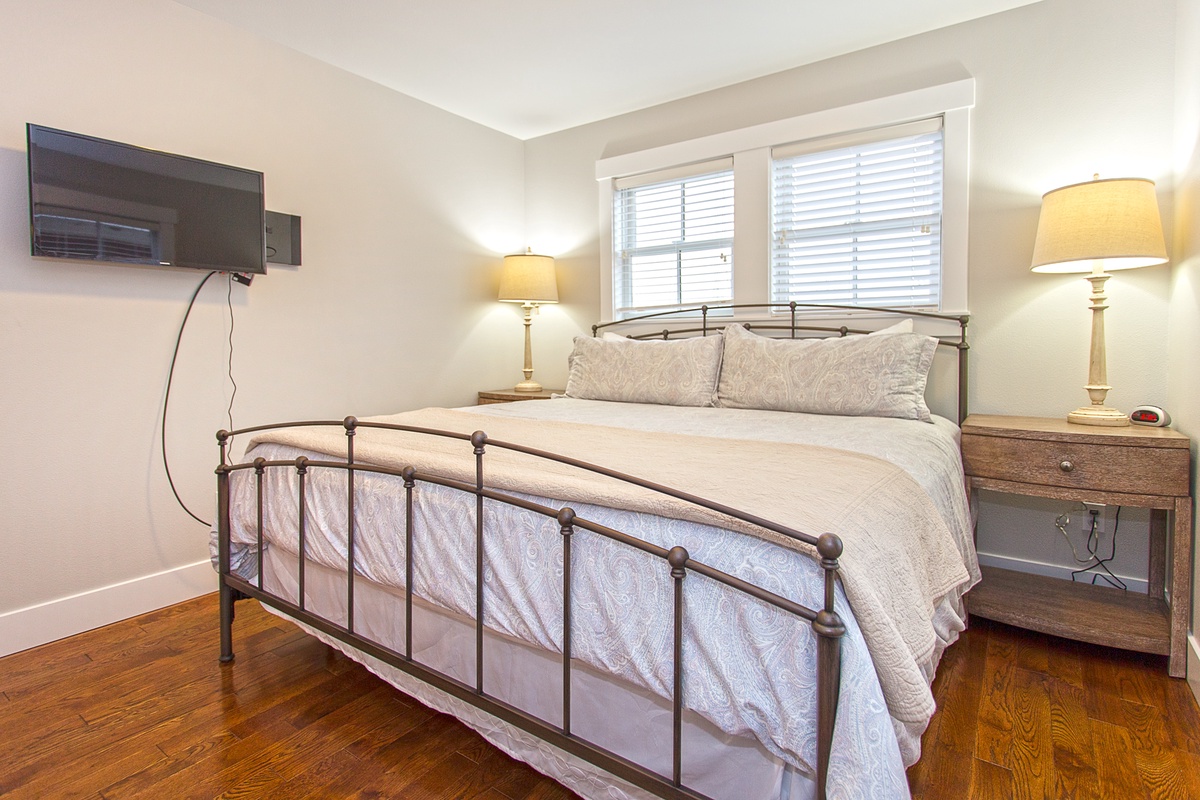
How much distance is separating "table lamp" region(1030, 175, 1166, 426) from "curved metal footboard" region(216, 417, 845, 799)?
190 centimetres

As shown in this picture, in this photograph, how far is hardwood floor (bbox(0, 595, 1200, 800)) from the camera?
4.77 ft

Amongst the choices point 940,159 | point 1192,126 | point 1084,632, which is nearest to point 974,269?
point 940,159

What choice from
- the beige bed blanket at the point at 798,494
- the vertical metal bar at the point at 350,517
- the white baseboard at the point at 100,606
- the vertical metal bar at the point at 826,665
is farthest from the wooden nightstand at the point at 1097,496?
the white baseboard at the point at 100,606

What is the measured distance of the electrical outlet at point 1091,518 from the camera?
2.43 meters

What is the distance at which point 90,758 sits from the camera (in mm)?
1575

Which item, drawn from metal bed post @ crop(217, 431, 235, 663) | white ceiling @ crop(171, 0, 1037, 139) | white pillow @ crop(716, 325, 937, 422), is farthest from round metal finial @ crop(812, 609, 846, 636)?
white ceiling @ crop(171, 0, 1037, 139)

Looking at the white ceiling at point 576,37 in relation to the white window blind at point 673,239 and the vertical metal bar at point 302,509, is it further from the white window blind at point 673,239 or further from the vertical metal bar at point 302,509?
the vertical metal bar at point 302,509

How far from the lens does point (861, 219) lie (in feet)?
9.59

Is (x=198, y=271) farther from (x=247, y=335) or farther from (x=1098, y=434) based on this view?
(x=1098, y=434)

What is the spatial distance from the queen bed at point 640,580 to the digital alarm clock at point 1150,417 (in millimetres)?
676

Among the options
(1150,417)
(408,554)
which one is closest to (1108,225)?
(1150,417)

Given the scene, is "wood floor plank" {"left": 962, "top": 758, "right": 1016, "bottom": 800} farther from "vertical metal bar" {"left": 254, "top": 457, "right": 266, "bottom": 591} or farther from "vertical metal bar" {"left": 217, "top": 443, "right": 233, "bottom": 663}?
"vertical metal bar" {"left": 217, "top": 443, "right": 233, "bottom": 663}

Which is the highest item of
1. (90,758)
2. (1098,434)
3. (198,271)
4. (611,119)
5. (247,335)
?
(611,119)

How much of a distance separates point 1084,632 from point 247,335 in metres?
3.39
